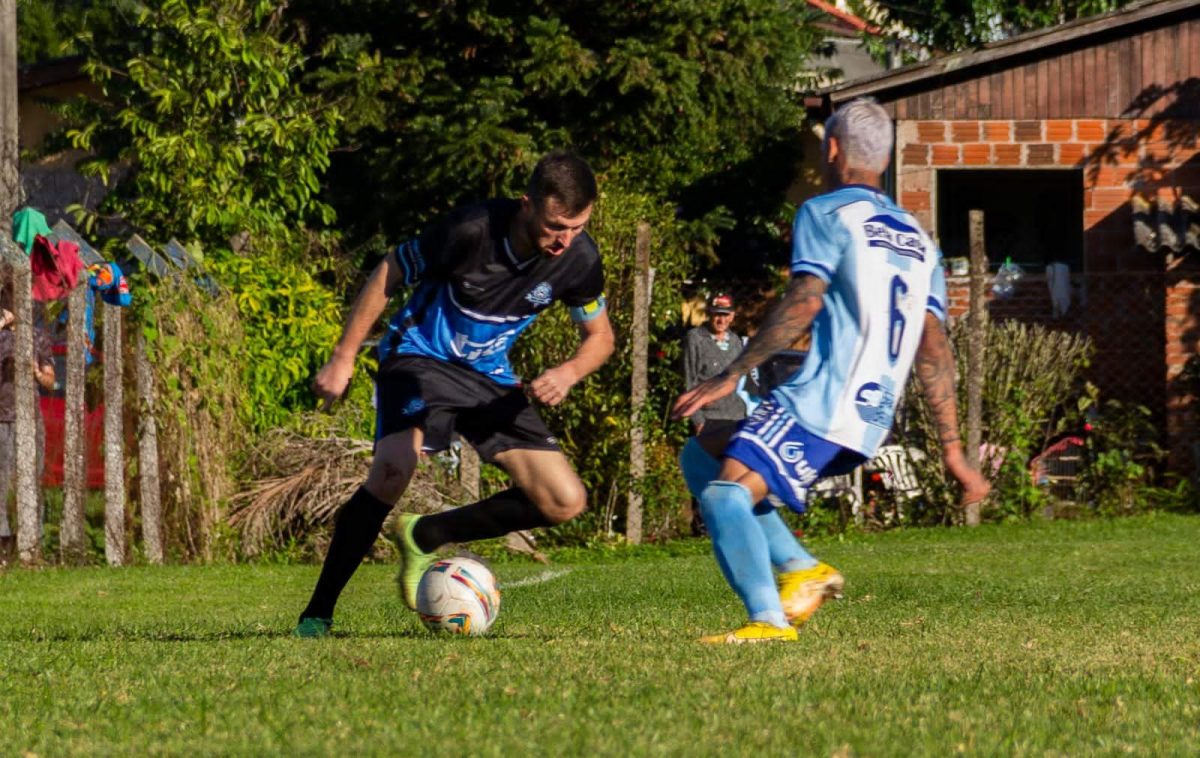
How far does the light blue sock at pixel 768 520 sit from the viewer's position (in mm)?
6551

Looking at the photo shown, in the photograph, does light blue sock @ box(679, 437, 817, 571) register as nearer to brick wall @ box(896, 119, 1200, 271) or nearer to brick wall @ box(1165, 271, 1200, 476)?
brick wall @ box(1165, 271, 1200, 476)

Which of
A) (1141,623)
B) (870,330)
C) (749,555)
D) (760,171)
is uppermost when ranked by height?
(760,171)

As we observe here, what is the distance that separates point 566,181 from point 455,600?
165cm

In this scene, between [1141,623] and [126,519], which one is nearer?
[1141,623]

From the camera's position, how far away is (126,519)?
13.4m

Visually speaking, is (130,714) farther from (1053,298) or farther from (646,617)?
(1053,298)

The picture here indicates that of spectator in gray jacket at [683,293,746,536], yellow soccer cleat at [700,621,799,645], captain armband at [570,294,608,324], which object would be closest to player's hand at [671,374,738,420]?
yellow soccer cleat at [700,621,799,645]

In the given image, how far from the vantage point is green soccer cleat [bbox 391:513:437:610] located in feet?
24.0

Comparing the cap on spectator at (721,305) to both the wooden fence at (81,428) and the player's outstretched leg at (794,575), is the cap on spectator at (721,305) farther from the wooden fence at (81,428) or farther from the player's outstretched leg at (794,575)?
the player's outstretched leg at (794,575)

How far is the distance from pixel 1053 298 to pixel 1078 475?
2.31m

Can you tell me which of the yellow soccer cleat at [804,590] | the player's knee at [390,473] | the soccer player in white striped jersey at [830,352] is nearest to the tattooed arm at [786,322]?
the soccer player in white striped jersey at [830,352]

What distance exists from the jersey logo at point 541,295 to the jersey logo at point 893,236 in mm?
1571

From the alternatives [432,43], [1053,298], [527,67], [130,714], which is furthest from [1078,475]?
[130,714]

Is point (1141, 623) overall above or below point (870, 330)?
below
